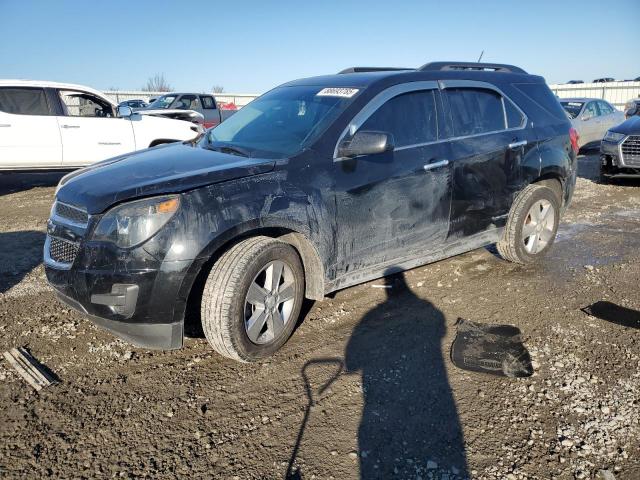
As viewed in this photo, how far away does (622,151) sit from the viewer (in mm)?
8852

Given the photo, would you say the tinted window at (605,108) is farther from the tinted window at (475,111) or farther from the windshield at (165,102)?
the windshield at (165,102)

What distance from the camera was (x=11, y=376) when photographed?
9.78 ft

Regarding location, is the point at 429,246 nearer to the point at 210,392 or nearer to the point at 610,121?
the point at 210,392

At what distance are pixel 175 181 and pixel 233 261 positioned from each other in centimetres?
58

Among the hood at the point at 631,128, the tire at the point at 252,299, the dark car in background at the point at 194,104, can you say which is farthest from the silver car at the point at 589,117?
the tire at the point at 252,299

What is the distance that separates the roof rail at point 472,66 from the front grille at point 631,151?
5.09 metres

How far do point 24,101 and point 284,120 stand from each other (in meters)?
6.53

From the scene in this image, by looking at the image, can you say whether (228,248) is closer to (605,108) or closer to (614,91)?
(605,108)

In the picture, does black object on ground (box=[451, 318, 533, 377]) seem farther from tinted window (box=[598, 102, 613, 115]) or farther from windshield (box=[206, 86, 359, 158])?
tinted window (box=[598, 102, 613, 115])

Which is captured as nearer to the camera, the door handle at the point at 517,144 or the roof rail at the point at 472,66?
the roof rail at the point at 472,66

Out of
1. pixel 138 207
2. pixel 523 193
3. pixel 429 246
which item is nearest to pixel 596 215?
pixel 523 193

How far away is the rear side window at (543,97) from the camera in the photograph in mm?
4856

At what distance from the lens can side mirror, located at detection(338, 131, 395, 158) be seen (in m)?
3.32

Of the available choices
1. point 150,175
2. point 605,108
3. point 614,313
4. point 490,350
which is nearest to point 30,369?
point 150,175
